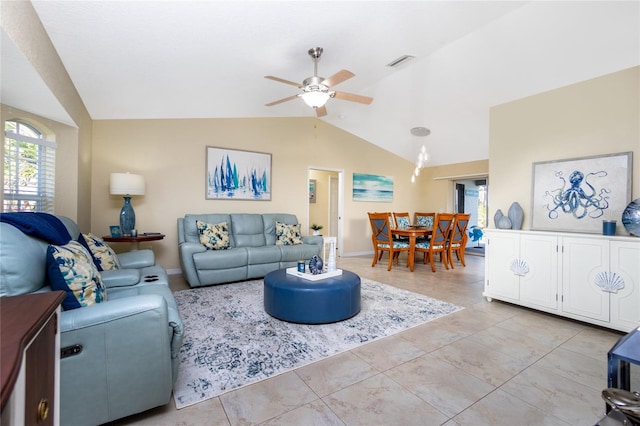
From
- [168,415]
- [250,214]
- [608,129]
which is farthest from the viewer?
[250,214]

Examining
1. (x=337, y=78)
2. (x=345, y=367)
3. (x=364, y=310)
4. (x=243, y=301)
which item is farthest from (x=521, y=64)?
(x=243, y=301)

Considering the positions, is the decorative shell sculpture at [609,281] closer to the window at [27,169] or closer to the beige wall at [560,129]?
the beige wall at [560,129]

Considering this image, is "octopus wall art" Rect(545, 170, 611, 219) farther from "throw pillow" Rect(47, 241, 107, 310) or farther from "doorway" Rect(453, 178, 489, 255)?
"doorway" Rect(453, 178, 489, 255)

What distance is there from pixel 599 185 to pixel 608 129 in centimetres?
53

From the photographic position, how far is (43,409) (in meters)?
0.79

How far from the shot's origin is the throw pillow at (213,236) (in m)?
4.12

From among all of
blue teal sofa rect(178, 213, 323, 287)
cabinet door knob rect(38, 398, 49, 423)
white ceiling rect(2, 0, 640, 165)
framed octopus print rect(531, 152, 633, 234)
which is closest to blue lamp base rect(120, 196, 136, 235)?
blue teal sofa rect(178, 213, 323, 287)

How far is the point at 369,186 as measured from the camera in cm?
689

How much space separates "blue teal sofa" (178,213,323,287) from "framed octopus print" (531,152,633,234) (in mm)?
3095

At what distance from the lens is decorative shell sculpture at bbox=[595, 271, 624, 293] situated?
8.19ft

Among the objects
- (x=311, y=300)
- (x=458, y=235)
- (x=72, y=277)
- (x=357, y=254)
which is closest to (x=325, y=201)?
(x=357, y=254)

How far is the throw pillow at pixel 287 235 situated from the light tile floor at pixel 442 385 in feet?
8.61

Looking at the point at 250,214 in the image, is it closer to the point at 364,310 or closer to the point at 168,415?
the point at 364,310

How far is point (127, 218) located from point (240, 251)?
5.13ft
